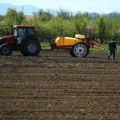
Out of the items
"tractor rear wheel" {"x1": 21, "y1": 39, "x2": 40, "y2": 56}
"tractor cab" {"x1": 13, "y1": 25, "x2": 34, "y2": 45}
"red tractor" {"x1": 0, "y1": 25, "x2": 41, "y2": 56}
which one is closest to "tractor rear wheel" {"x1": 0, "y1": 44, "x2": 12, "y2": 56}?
"red tractor" {"x1": 0, "y1": 25, "x2": 41, "y2": 56}

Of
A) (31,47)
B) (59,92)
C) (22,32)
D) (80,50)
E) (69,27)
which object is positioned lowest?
(59,92)

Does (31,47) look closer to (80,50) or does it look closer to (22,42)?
(22,42)

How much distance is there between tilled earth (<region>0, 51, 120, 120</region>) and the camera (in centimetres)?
1122

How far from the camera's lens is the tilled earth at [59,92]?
11.2 m

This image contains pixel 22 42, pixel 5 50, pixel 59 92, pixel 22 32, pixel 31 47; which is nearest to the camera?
pixel 59 92

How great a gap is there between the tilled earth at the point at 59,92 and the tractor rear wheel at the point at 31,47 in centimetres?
669

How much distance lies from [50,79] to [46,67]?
448 cm

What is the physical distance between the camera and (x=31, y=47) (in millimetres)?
29297

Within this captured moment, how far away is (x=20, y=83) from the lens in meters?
16.3

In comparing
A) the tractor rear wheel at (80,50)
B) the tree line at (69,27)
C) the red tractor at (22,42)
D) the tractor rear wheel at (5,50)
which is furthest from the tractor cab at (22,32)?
the tree line at (69,27)

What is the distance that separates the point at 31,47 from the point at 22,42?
2.32 ft

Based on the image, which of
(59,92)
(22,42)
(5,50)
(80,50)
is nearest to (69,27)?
(80,50)

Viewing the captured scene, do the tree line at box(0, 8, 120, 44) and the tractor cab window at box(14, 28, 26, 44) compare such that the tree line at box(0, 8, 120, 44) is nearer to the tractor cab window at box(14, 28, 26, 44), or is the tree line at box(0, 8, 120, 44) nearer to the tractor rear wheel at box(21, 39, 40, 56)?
the tractor rear wheel at box(21, 39, 40, 56)

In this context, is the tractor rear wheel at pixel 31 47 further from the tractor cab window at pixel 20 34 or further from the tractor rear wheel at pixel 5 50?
the tractor rear wheel at pixel 5 50
